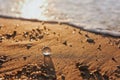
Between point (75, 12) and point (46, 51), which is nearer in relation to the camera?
point (46, 51)

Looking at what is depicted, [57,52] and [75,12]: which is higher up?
[75,12]

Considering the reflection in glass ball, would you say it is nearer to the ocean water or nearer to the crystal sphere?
the crystal sphere

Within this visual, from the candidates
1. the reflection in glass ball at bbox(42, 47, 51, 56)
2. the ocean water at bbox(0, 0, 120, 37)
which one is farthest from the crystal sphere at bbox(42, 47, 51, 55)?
the ocean water at bbox(0, 0, 120, 37)

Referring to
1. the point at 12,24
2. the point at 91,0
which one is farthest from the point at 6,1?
the point at 91,0

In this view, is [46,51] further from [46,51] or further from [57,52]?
[57,52]

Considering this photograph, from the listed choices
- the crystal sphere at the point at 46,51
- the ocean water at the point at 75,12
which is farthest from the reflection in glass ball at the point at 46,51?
the ocean water at the point at 75,12

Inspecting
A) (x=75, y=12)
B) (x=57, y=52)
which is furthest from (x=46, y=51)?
(x=75, y=12)
